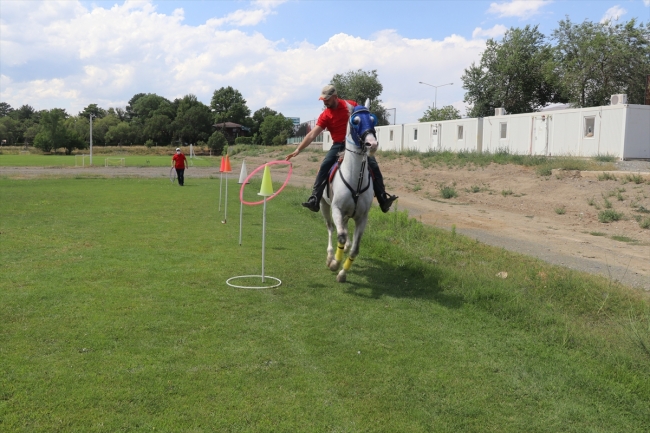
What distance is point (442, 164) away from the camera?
36.7m

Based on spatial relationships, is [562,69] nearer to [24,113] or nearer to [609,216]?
[609,216]

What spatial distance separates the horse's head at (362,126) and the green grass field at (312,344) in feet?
7.67

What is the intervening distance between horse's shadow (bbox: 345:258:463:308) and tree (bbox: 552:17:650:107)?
5295 centimetres

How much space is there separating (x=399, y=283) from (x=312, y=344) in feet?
10.8

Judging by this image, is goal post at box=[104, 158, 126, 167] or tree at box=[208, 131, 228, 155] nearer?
goal post at box=[104, 158, 126, 167]

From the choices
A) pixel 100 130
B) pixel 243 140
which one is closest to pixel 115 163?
pixel 243 140

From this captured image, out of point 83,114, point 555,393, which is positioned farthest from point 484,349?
point 83,114

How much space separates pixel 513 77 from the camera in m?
67.4

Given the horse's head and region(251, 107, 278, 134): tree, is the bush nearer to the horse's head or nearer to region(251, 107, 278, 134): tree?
region(251, 107, 278, 134): tree

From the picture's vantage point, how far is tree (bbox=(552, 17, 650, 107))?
173ft

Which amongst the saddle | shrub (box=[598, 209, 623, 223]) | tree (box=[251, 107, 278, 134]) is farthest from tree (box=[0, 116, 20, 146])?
the saddle

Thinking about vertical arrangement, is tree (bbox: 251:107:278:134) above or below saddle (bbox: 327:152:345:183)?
above

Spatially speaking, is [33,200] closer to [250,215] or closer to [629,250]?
[250,215]

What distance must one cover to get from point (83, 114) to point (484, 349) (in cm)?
14908
